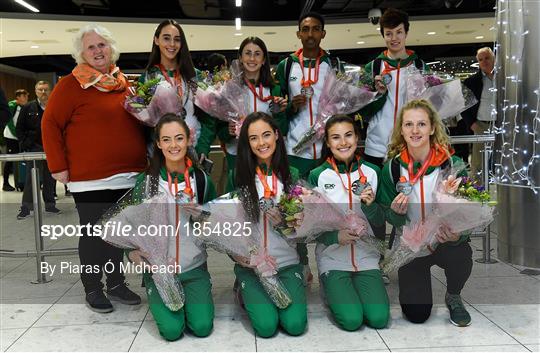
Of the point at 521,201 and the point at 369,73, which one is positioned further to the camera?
the point at 521,201

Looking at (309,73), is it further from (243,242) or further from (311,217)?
(243,242)

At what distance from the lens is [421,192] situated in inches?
113

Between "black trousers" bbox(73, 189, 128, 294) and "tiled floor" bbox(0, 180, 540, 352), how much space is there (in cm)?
19

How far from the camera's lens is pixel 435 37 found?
574 inches

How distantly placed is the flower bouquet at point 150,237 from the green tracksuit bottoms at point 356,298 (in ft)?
2.52

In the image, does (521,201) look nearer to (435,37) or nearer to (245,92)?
(245,92)

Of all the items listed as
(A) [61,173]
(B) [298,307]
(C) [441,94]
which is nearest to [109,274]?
(A) [61,173]

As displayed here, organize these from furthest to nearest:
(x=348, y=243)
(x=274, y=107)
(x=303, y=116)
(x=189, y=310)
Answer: (x=303, y=116)
(x=274, y=107)
(x=348, y=243)
(x=189, y=310)

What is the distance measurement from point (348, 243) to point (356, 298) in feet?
0.92

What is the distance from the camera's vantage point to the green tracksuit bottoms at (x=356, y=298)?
110 inches

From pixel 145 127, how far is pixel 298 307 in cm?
137

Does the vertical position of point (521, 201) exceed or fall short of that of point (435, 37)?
it falls short

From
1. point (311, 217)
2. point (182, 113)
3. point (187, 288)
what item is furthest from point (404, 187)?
point (182, 113)

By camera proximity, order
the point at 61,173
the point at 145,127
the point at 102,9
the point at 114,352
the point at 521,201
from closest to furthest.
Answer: the point at 114,352 → the point at 61,173 → the point at 145,127 → the point at 521,201 → the point at 102,9
